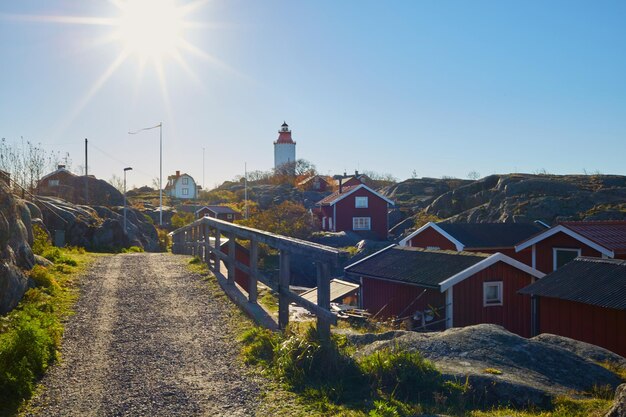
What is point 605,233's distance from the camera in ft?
80.7

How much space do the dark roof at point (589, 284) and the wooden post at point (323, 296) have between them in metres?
13.3

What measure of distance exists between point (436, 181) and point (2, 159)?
66.0 metres

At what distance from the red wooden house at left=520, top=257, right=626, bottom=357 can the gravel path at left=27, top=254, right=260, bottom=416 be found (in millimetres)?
12597

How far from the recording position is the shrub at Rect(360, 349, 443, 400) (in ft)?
18.0

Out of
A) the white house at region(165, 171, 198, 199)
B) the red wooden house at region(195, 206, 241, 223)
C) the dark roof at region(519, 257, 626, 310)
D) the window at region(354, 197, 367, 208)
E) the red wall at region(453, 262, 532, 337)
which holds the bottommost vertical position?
the red wall at region(453, 262, 532, 337)

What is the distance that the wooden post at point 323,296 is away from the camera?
20.0 ft

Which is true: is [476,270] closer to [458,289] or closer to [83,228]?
[458,289]

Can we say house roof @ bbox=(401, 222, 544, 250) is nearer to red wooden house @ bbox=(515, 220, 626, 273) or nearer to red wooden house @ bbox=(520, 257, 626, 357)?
red wooden house @ bbox=(515, 220, 626, 273)

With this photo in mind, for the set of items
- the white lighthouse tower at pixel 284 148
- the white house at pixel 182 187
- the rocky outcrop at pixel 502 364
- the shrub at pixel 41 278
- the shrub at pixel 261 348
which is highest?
the white lighthouse tower at pixel 284 148

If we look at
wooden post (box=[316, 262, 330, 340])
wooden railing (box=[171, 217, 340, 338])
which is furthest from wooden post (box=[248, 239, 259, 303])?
wooden post (box=[316, 262, 330, 340])

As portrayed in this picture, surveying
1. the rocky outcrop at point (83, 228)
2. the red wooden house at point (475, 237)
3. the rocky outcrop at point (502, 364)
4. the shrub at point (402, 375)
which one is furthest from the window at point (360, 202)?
the shrub at point (402, 375)

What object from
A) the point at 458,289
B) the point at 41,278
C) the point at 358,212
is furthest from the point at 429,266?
the point at 358,212

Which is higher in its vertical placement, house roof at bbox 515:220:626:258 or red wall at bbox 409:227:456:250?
house roof at bbox 515:220:626:258

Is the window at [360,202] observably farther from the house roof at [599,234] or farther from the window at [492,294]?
the window at [492,294]
